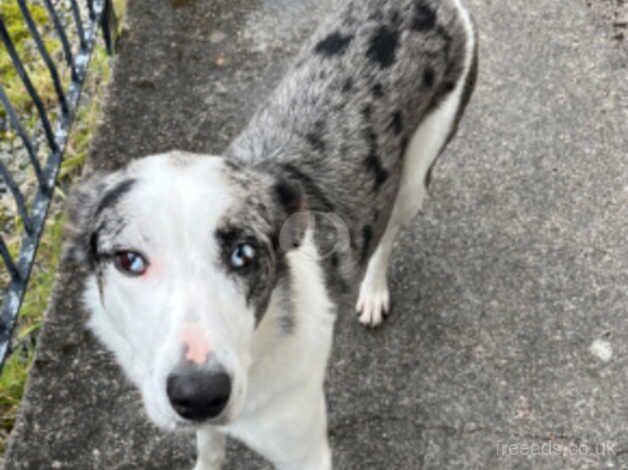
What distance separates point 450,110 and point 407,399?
1372mm

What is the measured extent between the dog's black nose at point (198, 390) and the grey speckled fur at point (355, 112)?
1.00 metres

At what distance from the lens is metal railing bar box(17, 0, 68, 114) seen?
4.11 metres

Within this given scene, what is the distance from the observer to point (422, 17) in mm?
3424

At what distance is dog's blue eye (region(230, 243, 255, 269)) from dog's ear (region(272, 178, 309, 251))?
0.31 m

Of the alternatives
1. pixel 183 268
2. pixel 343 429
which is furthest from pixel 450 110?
pixel 183 268

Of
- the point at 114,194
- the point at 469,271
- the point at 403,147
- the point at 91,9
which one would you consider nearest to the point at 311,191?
the point at 403,147

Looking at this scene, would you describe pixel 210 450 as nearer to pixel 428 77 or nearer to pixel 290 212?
pixel 290 212

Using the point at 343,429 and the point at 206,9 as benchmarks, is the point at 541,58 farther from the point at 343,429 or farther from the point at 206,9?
the point at 343,429

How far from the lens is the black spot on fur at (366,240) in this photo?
11.0 ft

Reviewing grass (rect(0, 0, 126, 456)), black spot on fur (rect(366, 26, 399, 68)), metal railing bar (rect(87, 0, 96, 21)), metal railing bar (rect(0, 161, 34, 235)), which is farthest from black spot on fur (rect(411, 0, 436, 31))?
metal railing bar (rect(87, 0, 96, 21))

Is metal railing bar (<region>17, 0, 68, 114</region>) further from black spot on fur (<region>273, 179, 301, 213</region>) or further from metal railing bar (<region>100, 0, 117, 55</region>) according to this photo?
black spot on fur (<region>273, 179, 301, 213</region>)

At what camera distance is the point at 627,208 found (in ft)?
14.3

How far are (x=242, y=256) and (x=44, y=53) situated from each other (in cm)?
238

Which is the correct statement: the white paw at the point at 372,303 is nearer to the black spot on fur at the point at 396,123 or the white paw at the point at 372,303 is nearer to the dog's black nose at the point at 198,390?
the black spot on fur at the point at 396,123
